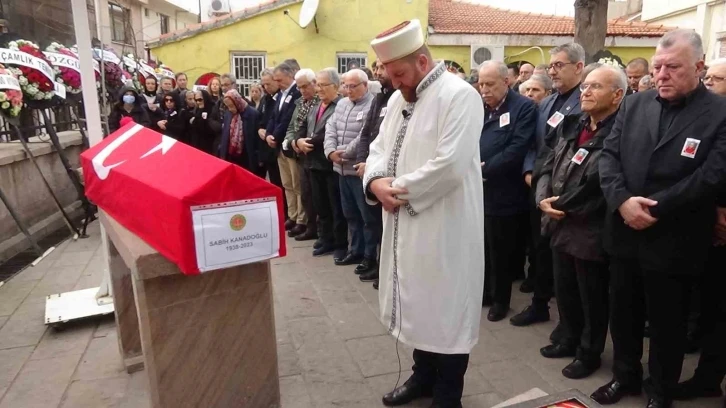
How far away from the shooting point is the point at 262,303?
2455 mm

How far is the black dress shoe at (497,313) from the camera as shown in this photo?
3.85m

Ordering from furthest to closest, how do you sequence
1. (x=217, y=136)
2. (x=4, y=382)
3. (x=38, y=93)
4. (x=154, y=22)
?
(x=154, y=22) < (x=217, y=136) < (x=38, y=93) < (x=4, y=382)

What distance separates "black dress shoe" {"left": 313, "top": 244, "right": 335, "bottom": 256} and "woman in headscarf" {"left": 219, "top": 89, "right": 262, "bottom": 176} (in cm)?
168

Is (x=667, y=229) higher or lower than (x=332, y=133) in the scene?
lower

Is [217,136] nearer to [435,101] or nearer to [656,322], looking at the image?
[435,101]

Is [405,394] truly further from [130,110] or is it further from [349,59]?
[349,59]

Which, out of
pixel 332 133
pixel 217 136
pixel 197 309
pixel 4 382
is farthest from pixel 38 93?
pixel 197 309

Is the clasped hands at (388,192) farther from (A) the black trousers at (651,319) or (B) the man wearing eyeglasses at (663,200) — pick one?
(A) the black trousers at (651,319)

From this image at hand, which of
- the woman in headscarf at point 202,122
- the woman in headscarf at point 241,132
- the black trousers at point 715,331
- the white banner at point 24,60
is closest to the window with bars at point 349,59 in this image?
the woman in headscarf at point 202,122

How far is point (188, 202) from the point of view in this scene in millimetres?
2037

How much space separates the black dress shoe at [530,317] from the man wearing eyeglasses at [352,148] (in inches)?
56.6

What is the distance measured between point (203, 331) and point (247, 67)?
1713 centimetres

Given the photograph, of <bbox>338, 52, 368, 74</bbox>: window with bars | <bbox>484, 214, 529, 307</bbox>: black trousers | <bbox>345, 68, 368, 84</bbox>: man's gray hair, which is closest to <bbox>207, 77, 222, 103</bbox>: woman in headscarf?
<bbox>345, 68, 368, 84</bbox>: man's gray hair

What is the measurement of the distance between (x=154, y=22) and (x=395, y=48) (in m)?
24.9
